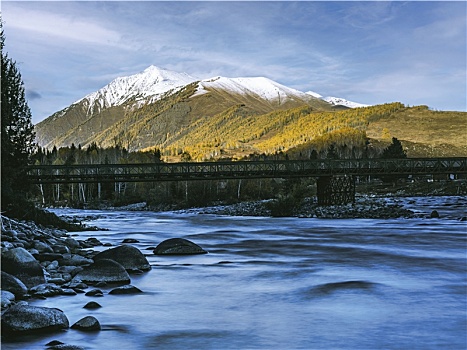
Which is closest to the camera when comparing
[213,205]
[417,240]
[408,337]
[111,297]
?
[408,337]

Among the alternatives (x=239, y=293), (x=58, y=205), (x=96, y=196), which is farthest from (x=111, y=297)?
(x=96, y=196)

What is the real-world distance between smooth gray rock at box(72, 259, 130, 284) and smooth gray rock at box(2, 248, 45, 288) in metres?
1.24

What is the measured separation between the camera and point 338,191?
6531cm

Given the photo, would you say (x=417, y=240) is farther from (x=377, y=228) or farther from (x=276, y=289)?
(x=276, y=289)

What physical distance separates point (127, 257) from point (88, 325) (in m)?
7.65

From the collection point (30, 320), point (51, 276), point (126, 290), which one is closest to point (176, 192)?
point (51, 276)

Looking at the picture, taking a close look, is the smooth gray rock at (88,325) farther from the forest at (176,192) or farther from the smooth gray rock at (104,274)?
the forest at (176,192)

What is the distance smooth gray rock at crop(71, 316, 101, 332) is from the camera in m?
10.6

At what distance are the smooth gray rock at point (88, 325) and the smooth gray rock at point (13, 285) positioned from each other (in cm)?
274

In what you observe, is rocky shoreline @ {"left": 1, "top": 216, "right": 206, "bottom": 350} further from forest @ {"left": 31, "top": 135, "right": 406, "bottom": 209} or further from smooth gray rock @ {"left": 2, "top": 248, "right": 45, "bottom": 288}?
forest @ {"left": 31, "top": 135, "right": 406, "bottom": 209}

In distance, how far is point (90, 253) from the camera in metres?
20.7

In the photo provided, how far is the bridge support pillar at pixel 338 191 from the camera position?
65.1 m

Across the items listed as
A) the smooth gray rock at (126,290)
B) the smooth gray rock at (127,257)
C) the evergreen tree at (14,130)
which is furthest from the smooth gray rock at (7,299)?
the evergreen tree at (14,130)

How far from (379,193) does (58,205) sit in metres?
60.4
